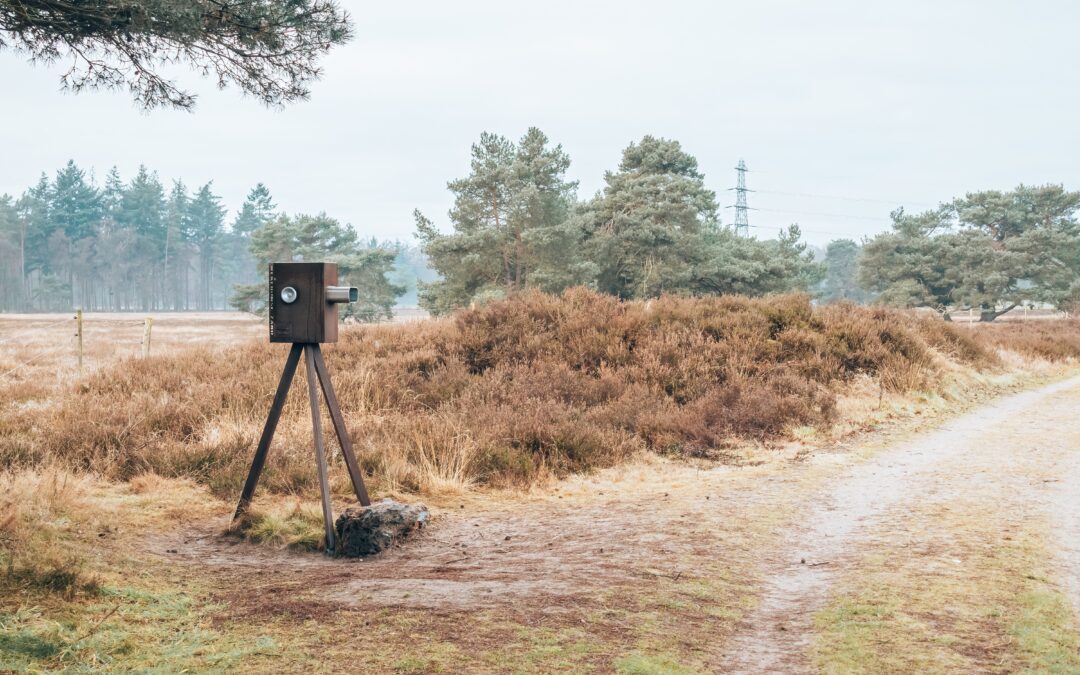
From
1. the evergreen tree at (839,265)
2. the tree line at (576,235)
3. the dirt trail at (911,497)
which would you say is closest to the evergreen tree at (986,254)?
the tree line at (576,235)

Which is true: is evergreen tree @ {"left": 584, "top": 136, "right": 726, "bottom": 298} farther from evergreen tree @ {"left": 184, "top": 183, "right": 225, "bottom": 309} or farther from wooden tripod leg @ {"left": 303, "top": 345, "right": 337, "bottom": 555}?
evergreen tree @ {"left": 184, "top": 183, "right": 225, "bottom": 309}

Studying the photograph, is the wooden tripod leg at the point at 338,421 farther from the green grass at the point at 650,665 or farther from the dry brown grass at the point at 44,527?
the green grass at the point at 650,665

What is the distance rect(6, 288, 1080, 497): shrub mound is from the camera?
794 cm

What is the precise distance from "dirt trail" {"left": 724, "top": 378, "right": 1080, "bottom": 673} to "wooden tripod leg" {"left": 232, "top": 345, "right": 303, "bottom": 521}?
11.5 feet

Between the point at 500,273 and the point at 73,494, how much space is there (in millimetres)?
26103

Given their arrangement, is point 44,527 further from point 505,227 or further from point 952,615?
point 505,227

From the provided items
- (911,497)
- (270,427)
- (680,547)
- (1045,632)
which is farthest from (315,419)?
(911,497)

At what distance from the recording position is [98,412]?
29.7ft

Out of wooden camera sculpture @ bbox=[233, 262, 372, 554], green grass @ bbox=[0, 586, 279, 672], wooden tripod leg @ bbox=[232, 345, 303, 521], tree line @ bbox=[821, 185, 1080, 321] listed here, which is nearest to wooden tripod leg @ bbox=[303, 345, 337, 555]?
wooden camera sculpture @ bbox=[233, 262, 372, 554]

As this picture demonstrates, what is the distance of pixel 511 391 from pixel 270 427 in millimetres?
4619

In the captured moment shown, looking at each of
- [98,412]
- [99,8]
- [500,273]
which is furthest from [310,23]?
[500,273]

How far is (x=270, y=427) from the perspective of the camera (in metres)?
5.95

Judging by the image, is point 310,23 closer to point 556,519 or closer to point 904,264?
point 556,519

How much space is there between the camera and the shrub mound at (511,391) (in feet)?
26.0
